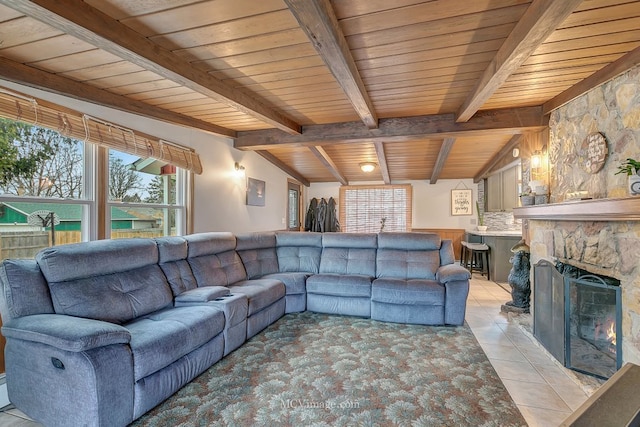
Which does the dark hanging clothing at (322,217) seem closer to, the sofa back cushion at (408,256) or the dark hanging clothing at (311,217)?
the dark hanging clothing at (311,217)

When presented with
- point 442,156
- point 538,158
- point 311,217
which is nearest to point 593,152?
point 538,158

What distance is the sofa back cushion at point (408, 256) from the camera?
3777mm

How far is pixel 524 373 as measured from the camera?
7.75 feet

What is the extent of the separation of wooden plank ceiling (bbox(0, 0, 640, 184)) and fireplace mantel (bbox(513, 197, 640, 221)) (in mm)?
1044

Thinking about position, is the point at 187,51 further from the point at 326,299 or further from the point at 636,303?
the point at 636,303

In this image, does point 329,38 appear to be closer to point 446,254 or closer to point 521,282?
point 446,254

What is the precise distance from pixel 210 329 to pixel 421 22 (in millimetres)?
2583

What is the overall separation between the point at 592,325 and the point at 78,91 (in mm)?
4699

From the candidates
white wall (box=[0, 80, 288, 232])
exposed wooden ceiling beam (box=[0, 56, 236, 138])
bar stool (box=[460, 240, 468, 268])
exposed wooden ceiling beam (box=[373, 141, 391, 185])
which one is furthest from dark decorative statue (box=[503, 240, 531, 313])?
exposed wooden ceiling beam (box=[0, 56, 236, 138])

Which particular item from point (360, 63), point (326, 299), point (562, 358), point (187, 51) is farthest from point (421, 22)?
point (326, 299)

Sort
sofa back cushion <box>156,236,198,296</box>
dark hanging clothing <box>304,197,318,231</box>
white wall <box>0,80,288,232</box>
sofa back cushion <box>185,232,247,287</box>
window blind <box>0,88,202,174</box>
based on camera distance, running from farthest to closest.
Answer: dark hanging clothing <box>304,197,318,231</box>
sofa back cushion <box>185,232,247,287</box>
white wall <box>0,80,288,232</box>
sofa back cushion <box>156,236,198,296</box>
window blind <box>0,88,202,174</box>

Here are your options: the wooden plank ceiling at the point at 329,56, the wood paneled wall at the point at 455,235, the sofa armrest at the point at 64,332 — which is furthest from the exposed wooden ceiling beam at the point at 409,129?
the wood paneled wall at the point at 455,235

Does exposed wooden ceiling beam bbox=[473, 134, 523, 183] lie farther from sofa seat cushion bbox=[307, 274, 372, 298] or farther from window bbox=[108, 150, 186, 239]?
window bbox=[108, 150, 186, 239]

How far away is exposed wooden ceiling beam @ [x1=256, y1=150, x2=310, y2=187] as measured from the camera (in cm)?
565
